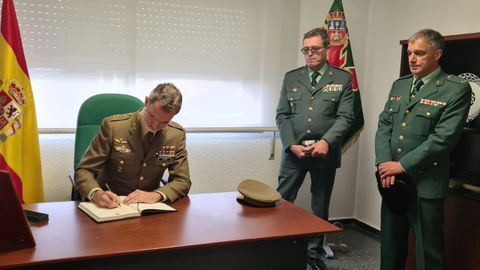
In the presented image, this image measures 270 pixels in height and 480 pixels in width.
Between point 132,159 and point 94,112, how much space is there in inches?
27.6

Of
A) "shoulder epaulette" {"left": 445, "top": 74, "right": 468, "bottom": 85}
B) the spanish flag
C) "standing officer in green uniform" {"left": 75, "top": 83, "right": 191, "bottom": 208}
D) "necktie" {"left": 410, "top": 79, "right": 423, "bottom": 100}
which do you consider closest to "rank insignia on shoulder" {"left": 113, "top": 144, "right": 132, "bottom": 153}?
"standing officer in green uniform" {"left": 75, "top": 83, "right": 191, "bottom": 208}

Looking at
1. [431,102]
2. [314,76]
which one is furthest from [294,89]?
[431,102]

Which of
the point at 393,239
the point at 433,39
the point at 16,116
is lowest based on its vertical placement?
Answer: the point at 393,239

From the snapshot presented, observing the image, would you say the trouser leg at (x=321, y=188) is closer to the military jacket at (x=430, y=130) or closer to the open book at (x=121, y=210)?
the military jacket at (x=430, y=130)

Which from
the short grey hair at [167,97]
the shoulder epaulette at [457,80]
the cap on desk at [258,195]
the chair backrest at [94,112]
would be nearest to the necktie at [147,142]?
the short grey hair at [167,97]

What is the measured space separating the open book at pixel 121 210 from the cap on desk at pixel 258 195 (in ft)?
1.12

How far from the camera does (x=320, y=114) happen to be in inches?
106

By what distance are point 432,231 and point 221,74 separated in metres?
1.78

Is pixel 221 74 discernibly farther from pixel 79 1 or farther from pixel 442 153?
pixel 442 153

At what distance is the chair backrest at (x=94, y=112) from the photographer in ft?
8.26

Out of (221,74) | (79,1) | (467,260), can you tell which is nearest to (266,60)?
(221,74)

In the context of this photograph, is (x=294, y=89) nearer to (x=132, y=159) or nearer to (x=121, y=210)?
(x=132, y=159)

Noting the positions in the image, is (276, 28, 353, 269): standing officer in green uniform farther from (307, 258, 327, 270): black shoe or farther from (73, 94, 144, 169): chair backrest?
(73, 94, 144, 169): chair backrest

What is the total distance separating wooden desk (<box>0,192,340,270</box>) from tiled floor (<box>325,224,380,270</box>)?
1366 mm
